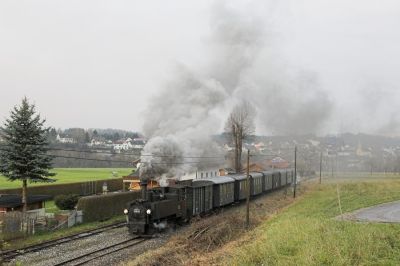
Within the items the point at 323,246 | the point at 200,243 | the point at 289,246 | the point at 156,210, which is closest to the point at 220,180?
the point at 156,210

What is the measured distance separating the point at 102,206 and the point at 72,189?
2098 cm

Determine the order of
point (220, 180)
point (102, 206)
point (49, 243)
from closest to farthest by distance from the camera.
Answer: point (49, 243) < point (102, 206) < point (220, 180)

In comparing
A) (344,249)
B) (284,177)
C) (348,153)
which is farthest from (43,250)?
(348,153)

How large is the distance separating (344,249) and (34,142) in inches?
818

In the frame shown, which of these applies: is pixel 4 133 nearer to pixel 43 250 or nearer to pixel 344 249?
pixel 43 250

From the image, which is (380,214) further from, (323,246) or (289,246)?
(323,246)

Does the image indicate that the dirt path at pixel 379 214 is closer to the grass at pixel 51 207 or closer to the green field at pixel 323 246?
the green field at pixel 323 246

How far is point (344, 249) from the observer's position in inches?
508

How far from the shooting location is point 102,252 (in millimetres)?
19328

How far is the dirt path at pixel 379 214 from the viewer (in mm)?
23031

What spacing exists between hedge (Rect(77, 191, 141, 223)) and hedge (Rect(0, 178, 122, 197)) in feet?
45.1

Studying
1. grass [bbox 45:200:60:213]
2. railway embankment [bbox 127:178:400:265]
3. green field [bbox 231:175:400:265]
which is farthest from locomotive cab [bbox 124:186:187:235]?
grass [bbox 45:200:60:213]

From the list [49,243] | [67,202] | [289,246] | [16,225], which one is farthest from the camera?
[67,202]

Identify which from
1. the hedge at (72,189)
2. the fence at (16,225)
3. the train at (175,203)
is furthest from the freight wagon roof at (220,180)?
the hedge at (72,189)
